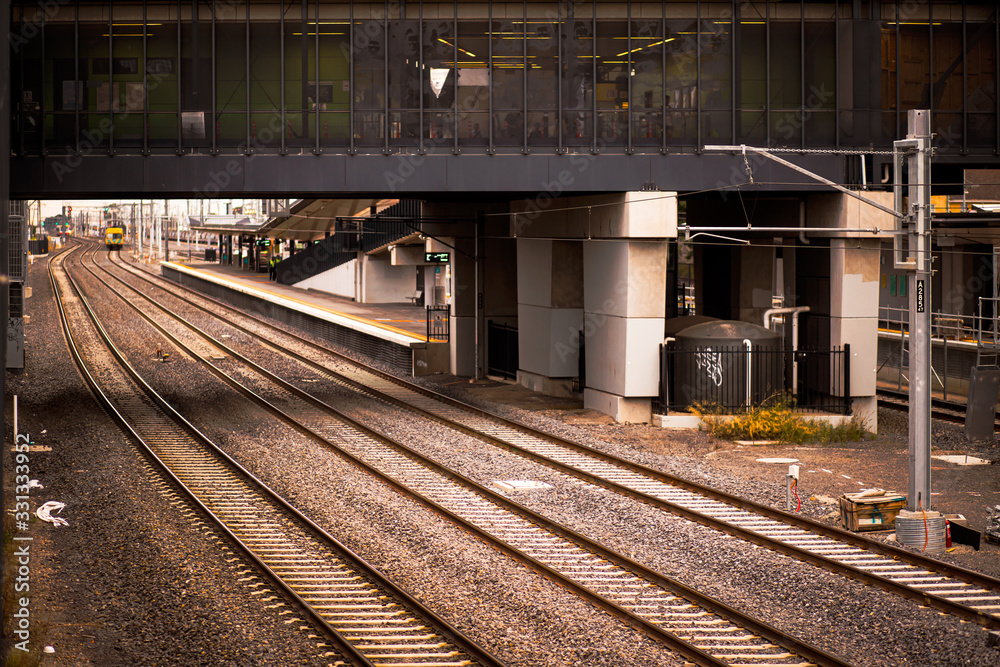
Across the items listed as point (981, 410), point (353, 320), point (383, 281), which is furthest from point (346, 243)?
point (981, 410)

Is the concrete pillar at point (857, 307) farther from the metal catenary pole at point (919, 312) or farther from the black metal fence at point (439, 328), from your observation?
the black metal fence at point (439, 328)

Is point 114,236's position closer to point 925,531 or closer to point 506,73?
point 506,73

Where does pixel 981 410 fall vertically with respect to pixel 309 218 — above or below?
below

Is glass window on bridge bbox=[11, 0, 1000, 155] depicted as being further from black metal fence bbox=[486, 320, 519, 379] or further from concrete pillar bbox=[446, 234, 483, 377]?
concrete pillar bbox=[446, 234, 483, 377]

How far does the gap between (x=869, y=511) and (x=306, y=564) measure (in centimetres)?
803

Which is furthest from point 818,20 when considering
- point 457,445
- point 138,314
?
point 138,314

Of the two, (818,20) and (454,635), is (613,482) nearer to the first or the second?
(454,635)

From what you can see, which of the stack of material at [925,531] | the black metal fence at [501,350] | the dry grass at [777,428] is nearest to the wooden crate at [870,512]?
the stack of material at [925,531]

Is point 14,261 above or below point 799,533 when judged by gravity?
above

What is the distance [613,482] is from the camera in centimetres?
1855

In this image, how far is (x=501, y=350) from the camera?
34688 mm

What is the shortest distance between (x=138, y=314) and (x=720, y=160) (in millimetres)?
36916

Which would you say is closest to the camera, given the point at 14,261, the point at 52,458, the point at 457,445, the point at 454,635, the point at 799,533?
the point at 454,635

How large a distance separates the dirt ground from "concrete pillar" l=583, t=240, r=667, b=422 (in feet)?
2.29
